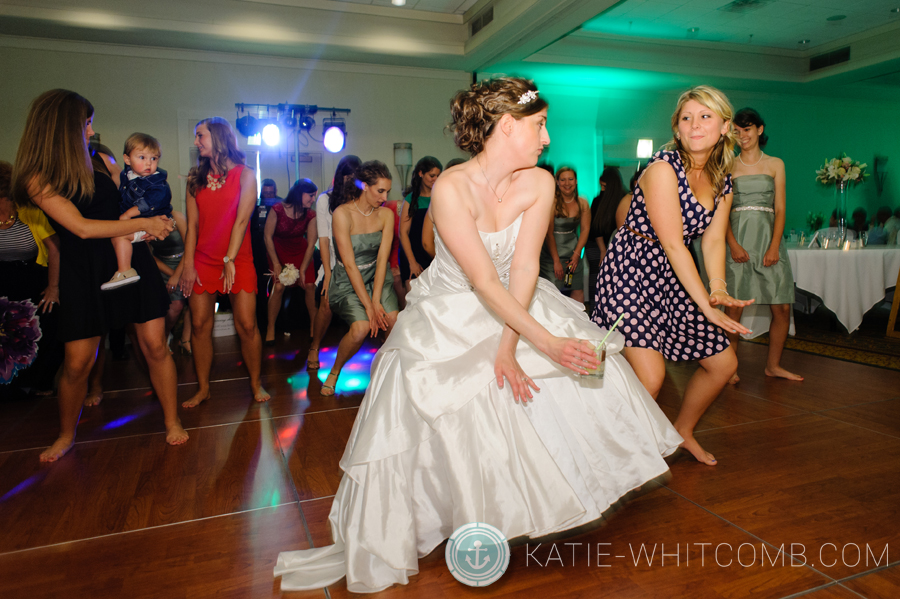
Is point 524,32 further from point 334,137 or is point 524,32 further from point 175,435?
point 175,435

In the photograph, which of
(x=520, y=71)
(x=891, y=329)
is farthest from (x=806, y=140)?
(x=891, y=329)

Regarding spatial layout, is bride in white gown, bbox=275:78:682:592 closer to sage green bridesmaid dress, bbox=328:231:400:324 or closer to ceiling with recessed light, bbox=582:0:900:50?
sage green bridesmaid dress, bbox=328:231:400:324

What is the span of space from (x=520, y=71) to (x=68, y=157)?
7.36 metres

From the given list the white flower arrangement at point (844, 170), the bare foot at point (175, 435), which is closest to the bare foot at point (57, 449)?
the bare foot at point (175, 435)

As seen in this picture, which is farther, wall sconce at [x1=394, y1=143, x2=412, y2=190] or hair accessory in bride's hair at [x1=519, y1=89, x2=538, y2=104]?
wall sconce at [x1=394, y1=143, x2=412, y2=190]

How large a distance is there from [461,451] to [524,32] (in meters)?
6.24

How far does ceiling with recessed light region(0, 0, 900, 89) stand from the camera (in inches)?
258

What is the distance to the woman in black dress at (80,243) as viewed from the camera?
7.96 ft

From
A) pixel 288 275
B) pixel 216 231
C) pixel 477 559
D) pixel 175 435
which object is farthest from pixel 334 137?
pixel 477 559

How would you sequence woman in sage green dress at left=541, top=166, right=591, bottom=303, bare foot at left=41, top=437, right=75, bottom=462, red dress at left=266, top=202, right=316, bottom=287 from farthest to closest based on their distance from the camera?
red dress at left=266, top=202, right=316, bottom=287, woman in sage green dress at left=541, top=166, right=591, bottom=303, bare foot at left=41, top=437, right=75, bottom=462

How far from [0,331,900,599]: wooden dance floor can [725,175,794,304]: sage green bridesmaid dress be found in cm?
72

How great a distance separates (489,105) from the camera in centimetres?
175

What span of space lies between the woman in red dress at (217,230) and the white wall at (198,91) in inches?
193

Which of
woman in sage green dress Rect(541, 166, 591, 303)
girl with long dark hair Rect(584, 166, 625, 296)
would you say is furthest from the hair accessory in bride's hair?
girl with long dark hair Rect(584, 166, 625, 296)
